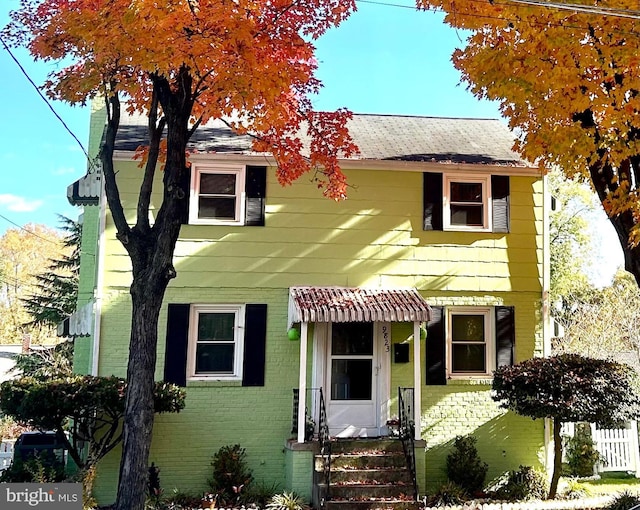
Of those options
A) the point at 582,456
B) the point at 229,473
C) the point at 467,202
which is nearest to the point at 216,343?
the point at 229,473

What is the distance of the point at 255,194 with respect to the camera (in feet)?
34.9

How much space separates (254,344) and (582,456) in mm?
7202

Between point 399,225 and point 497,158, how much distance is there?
259 centimetres

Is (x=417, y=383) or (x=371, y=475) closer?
(x=371, y=475)

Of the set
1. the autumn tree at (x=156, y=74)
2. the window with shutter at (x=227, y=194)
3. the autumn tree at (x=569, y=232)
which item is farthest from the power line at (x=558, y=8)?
the autumn tree at (x=569, y=232)

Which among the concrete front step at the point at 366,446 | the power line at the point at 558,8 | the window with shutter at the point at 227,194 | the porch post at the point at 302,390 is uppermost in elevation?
the power line at the point at 558,8

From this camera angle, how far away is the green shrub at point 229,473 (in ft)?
31.3

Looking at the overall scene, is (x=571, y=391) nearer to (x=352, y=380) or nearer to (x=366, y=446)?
(x=366, y=446)

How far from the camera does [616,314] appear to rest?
20.0 m

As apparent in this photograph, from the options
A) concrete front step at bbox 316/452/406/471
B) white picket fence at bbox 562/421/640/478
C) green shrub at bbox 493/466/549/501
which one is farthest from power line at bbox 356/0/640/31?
white picket fence at bbox 562/421/640/478

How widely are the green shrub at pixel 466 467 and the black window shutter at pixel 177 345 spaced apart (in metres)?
5.08

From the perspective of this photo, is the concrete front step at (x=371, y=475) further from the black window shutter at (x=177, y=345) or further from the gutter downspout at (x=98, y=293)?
the gutter downspout at (x=98, y=293)

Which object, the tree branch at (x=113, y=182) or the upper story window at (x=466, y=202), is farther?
the upper story window at (x=466, y=202)

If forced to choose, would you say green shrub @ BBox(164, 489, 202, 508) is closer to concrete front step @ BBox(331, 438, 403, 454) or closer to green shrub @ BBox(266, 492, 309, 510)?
green shrub @ BBox(266, 492, 309, 510)
